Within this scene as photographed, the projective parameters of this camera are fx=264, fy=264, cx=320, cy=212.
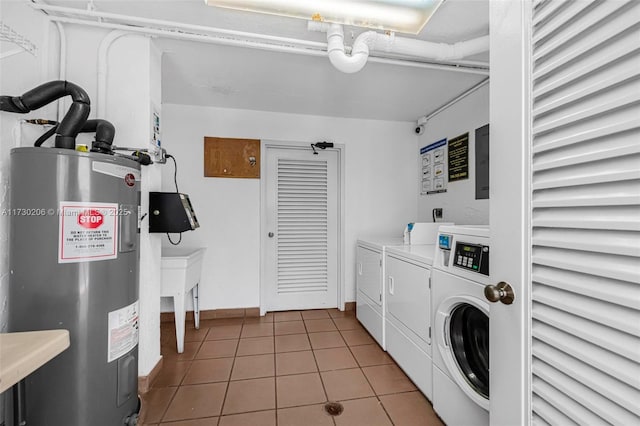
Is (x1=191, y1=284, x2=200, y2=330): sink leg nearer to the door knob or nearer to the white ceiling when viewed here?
the white ceiling

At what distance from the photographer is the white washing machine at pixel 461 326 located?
1192 millimetres

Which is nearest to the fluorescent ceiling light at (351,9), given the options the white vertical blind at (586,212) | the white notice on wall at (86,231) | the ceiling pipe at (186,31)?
the ceiling pipe at (186,31)

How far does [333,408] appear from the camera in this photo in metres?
1.54

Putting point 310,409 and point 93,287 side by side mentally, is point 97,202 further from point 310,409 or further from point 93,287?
point 310,409

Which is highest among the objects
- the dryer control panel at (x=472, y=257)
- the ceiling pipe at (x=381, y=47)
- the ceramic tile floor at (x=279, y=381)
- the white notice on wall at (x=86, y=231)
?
the ceiling pipe at (x=381, y=47)

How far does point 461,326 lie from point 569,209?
1058 millimetres

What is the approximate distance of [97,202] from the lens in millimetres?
1115

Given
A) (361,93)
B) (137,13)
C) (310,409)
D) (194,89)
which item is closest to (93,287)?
(310,409)

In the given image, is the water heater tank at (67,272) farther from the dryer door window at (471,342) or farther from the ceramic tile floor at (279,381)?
the dryer door window at (471,342)

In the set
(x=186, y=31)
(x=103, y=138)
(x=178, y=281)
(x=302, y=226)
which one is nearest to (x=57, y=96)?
(x=103, y=138)

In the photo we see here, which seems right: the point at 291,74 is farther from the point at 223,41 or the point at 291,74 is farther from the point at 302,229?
the point at 302,229

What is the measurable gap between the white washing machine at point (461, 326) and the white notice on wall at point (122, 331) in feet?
5.08

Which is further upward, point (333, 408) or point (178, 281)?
point (178, 281)

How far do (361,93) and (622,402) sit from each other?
2.49 metres
